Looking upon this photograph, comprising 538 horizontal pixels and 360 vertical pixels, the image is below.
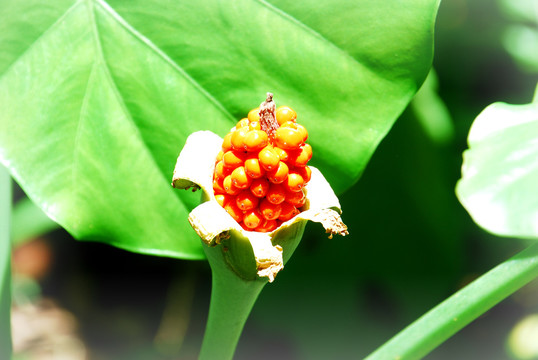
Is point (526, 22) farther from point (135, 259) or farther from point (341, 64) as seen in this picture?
point (135, 259)

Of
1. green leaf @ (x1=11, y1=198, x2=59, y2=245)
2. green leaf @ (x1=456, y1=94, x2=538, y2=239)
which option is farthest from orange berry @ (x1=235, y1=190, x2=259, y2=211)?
green leaf @ (x1=11, y1=198, x2=59, y2=245)

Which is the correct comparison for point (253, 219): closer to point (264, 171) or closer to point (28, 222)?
point (264, 171)

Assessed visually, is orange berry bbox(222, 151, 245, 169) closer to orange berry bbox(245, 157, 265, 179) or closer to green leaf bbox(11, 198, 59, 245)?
orange berry bbox(245, 157, 265, 179)

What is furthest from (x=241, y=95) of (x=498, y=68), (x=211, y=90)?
(x=498, y=68)

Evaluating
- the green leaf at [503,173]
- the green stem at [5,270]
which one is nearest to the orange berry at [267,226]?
the green leaf at [503,173]

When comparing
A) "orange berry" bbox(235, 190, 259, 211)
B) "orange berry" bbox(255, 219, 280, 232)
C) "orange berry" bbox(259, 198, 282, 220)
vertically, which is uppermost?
"orange berry" bbox(235, 190, 259, 211)

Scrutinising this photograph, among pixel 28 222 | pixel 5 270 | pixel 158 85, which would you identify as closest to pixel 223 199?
pixel 158 85

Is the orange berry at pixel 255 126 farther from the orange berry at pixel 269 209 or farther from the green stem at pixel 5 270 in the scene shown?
the green stem at pixel 5 270
